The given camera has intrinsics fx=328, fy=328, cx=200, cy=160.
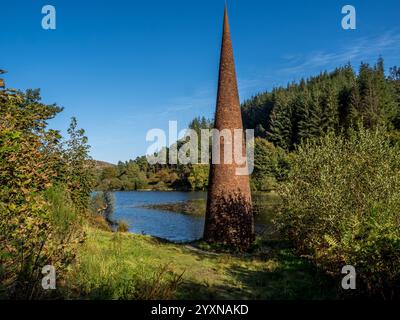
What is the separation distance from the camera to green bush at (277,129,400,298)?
697cm

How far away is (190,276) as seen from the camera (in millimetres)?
8719

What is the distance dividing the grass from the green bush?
977mm

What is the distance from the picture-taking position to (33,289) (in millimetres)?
4930

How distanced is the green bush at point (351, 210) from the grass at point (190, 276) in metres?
0.98

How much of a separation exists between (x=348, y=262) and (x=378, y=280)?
0.81 metres

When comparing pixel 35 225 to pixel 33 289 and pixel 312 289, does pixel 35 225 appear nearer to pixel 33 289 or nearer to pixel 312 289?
pixel 33 289

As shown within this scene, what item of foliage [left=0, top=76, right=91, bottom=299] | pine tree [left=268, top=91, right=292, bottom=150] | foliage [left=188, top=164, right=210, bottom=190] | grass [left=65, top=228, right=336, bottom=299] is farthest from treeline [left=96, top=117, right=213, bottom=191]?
foliage [left=0, top=76, right=91, bottom=299]

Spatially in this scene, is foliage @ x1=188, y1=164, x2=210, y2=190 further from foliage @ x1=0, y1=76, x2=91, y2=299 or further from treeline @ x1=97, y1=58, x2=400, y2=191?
foliage @ x1=0, y1=76, x2=91, y2=299

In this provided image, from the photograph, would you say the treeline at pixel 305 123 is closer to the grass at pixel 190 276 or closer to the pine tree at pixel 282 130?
the pine tree at pixel 282 130

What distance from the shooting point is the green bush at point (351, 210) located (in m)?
6.97

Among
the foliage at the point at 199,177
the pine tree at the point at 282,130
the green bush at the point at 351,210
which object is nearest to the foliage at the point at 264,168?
the pine tree at the point at 282,130

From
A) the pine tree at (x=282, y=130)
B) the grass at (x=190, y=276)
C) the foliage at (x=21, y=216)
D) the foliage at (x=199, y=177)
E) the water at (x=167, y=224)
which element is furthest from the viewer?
the pine tree at (x=282, y=130)

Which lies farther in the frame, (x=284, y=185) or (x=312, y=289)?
(x=284, y=185)
